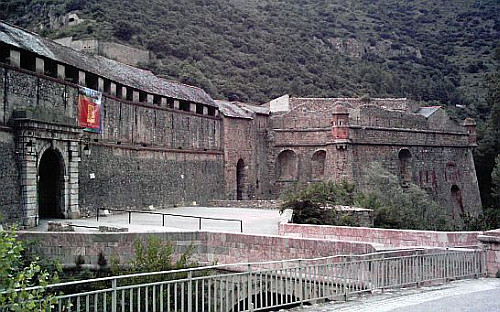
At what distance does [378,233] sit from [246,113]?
27.2 meters

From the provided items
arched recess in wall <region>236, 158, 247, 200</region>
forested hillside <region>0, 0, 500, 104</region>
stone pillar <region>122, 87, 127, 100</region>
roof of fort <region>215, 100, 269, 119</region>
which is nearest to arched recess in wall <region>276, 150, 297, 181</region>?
arched recess in wall <region>236, 158, 247, 200</region>

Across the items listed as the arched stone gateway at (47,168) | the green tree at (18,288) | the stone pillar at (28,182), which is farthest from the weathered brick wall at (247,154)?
the green tree at (18,288)

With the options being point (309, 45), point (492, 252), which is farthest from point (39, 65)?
point (309, 45)

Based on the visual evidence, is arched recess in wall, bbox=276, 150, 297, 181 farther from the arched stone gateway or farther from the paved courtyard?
the arched stone gateway

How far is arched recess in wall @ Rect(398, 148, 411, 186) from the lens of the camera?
147ft

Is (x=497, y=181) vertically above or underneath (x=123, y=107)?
underneath

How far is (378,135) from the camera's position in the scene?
4297cm

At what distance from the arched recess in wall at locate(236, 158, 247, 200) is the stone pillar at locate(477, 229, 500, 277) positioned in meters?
30.7

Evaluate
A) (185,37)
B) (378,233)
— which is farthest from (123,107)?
(185,37)

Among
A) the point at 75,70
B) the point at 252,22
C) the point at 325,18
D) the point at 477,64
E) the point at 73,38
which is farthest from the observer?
the point at 325,18

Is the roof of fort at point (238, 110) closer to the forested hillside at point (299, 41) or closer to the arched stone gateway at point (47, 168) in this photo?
the arched stone gateway at point (47, 168)

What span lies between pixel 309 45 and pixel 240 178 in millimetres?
61321

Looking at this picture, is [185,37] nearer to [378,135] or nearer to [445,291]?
[378,135]

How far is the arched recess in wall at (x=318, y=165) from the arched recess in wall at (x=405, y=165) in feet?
20.9
